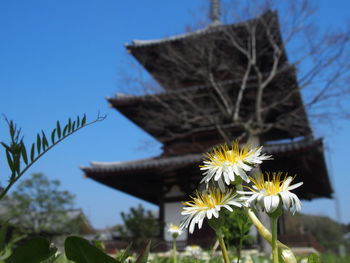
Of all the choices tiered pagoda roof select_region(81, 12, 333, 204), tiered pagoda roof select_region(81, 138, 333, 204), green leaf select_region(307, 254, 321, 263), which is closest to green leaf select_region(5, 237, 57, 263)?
green leaf select_region(307, 254, 321, 263)

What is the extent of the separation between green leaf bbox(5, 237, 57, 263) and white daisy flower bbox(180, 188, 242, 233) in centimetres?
24

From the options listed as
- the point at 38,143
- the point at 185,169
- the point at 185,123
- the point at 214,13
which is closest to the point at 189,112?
the point at 185,123

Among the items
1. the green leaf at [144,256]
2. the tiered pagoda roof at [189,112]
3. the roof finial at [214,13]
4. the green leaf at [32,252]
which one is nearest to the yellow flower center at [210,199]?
the green leaf at [144,256]

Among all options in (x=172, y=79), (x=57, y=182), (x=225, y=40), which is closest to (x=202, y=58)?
(x=225, y=40)

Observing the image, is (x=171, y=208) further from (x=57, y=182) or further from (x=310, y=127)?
(x=57, y=182)

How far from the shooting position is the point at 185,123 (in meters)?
10.2

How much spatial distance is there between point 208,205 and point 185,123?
9571mm

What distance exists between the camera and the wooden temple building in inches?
364

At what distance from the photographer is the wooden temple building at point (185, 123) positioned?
9250 mm

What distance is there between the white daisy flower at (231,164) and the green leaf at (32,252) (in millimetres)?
294

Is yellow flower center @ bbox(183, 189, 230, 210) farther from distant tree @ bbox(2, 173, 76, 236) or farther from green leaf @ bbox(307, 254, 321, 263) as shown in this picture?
distant tree @ bbox(2, 173, 76, 236)

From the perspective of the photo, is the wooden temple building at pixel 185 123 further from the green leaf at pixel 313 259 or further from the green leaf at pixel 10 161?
the green leaf at pixel 10 161

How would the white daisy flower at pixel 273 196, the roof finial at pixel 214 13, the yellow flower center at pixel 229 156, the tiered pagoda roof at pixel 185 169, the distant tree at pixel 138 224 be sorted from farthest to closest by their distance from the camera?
→ the roof finial at pixel 214 13 → the distant tree at pixel 138 224 → the tiered pagoda roof at pixel 185 169 → the yellow flower center at pixel 229 156 → the white daisy flower at pixel 273 196

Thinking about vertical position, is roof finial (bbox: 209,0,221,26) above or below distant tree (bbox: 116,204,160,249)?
above
